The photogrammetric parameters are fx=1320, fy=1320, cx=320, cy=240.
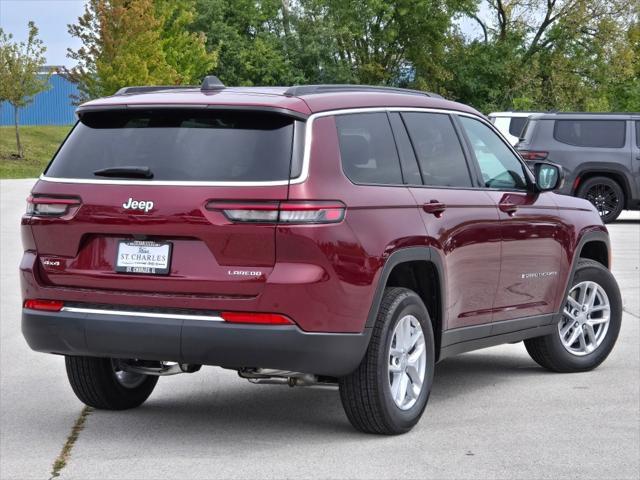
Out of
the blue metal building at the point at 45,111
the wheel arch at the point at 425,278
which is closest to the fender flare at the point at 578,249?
the wheel arch at the point at 425,278

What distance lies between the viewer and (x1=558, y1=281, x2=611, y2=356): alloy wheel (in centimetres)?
870

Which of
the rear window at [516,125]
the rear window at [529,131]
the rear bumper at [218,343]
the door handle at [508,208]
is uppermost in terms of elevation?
the door handle at [508,208]

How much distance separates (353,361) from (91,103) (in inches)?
72.9

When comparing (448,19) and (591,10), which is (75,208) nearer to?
(591,10)

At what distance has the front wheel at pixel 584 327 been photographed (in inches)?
338

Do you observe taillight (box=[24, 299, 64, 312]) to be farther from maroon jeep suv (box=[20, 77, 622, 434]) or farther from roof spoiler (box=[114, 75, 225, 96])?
roof spoiler (box=[114, 75, 225, 96])

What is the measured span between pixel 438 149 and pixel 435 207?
0.48 metres

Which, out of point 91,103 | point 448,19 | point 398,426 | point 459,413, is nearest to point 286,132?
point 91,103

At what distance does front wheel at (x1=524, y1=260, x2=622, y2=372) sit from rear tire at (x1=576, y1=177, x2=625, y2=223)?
15257mm

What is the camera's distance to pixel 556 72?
6347 cm

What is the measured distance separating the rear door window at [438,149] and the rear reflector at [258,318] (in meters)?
1.41

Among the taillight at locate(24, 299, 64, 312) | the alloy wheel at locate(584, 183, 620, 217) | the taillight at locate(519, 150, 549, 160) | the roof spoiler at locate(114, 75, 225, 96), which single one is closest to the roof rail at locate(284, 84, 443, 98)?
the roof spoiler at locate(114, 75, 225, 96)

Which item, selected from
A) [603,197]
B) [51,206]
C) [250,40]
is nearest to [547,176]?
[51,206]

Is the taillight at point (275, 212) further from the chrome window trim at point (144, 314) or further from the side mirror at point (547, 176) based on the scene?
the side mirror at point (547, 176)
